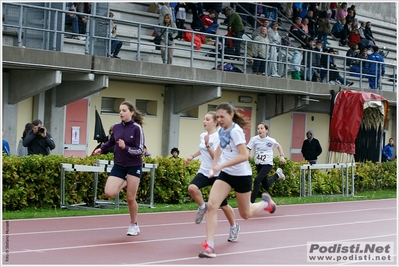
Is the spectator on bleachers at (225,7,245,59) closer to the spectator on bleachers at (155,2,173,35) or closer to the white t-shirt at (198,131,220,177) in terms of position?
the spectator on bleachers at (155,2,173,35)

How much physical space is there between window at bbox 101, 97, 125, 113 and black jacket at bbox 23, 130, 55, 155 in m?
6.34

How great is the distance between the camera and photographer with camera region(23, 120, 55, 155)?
17553 mm

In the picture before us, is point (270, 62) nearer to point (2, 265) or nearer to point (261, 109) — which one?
point (261, 109)

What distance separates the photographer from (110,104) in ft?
79.8

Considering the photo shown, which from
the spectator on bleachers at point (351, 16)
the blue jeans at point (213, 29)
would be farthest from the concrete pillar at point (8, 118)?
the spectator on bleachers at point (351, 16)

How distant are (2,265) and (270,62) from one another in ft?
59.0

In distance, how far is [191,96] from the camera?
24984mm

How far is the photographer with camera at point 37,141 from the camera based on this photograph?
57.6ft

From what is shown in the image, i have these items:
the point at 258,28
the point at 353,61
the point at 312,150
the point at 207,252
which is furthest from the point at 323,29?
the point at 207,252

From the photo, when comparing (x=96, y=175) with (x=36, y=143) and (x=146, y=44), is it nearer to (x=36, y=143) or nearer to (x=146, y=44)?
(x=36, y=143)

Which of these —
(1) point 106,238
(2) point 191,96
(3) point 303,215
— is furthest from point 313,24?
(1) point 106,238

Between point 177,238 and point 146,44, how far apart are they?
436 inches

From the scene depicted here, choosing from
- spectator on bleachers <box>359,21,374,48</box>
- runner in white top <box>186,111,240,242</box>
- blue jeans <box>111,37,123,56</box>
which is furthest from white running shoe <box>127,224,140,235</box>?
spectator on bleachers <box>359,21,374,48</box>

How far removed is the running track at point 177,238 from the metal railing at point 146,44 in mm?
6200
